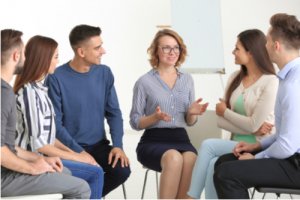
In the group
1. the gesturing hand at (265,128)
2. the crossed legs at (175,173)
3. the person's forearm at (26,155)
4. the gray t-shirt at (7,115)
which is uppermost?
the gray t-shirt at (7,115)

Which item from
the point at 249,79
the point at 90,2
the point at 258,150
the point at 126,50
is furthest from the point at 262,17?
the point at 258,150

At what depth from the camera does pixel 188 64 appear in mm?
5098

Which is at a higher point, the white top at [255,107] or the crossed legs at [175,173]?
the white top at [255,107]

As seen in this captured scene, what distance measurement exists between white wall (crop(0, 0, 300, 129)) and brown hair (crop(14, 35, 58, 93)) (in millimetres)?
2550

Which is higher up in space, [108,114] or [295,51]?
[295,51]

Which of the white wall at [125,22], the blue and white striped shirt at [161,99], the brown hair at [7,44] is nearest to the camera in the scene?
the brown hair at [7,44]

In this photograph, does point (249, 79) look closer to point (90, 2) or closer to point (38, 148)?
point (38, 148)

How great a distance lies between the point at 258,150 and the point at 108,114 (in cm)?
100

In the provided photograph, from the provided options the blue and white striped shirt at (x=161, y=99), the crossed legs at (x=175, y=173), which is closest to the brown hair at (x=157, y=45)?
the blue and white striped shirt at (x=161, y=99)

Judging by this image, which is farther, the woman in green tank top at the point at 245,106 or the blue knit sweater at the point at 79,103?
the blue knit sweater at the point at 79,103

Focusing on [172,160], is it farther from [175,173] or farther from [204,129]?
[204,129]

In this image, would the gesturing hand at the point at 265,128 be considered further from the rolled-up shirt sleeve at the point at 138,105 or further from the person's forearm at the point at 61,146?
the person's forearm at the point at 61,146

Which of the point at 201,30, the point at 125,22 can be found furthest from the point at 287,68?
the point at 125,22

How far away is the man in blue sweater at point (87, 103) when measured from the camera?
2904 mm
